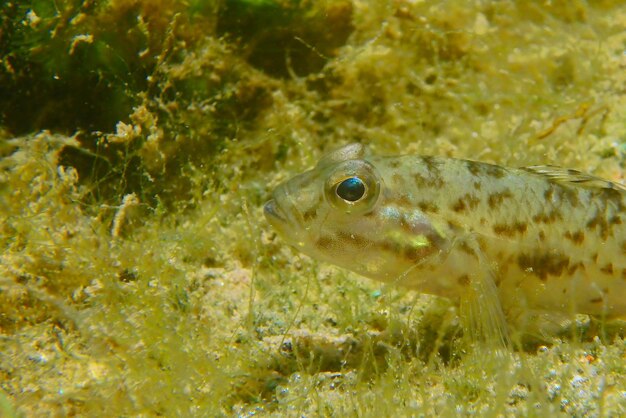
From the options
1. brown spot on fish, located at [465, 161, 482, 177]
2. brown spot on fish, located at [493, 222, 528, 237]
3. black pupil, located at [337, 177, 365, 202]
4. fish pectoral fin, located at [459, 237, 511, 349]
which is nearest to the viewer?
fish pectoral fin, located at [459, 237, 511, 349]

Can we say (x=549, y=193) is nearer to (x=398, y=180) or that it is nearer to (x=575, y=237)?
(x=575, y=237)

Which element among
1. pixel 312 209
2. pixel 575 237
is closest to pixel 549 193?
pixel 575 237

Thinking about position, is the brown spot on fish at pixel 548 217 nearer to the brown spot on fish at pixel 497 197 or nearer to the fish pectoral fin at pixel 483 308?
the brown spot on fish at pixel 497 197

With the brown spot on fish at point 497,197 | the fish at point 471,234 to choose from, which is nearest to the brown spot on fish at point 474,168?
the fish at point 471,234

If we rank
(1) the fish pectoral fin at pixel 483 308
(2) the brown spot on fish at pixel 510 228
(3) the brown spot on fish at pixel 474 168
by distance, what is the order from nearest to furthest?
1. (1) the fish pectoral fin at pixel 483 308
2. (2) the brown spot on fish at pixel 510 228
3. (3) the brown spot on fish at pixel 474 168

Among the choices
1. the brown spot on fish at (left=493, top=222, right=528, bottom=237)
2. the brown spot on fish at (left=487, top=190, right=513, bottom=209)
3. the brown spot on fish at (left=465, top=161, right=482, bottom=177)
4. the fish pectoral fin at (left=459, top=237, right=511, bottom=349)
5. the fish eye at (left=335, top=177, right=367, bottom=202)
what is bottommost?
the fish pectoral fin at (left=459, top=237, right=511, bottom=349)

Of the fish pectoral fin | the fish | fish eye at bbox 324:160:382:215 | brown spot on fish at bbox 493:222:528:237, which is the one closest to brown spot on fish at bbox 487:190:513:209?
the fish

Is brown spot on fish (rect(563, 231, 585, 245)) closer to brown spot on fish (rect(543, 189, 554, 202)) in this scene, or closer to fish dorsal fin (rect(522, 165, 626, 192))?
brown spot on fish (rect(543, 189, 554, 202))
